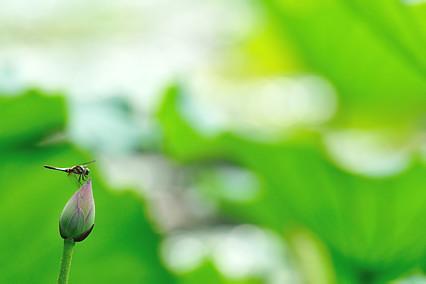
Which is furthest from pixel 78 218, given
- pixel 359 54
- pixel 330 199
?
pixel 359 54

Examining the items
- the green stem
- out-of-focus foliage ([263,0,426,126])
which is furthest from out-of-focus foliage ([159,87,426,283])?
the green stem

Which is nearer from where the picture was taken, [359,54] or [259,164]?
[259,164]

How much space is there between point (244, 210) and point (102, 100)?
225 millimetres

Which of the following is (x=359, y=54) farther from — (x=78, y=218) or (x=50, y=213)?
(x=78, y=218)

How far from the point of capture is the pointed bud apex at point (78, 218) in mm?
365

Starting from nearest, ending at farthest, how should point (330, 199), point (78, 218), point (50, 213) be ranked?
point (78, 218) < point (50, 213) < point (330, 199)

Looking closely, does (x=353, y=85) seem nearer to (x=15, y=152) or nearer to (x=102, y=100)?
(x=102, y=100)

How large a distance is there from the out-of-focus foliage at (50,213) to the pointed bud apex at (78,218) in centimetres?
25

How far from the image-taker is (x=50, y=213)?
66 cm

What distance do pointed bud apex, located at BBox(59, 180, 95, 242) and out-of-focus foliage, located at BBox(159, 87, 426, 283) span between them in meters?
0.39

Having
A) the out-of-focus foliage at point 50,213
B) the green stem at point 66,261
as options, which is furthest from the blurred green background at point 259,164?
the green stem at point 66,261

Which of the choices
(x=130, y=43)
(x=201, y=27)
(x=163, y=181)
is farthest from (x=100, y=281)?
(x=201, y=27)

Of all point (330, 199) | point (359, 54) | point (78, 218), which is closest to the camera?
point (78, 218)

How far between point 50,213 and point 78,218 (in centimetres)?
30
